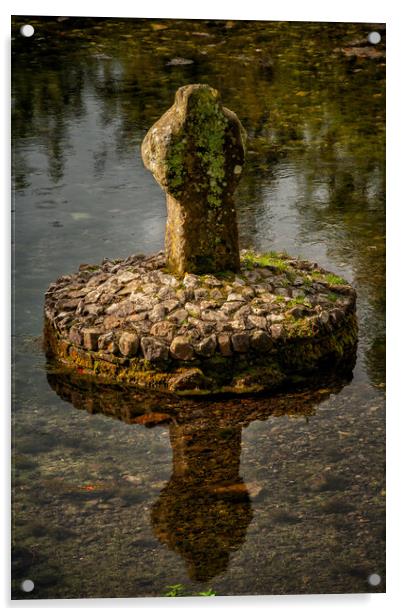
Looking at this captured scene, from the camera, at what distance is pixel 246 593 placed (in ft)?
23.4

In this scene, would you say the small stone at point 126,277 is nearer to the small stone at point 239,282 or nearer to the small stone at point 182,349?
the small stone at point 239,282

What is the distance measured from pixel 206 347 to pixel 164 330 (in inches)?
12.3

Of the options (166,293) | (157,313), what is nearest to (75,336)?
(157,313)

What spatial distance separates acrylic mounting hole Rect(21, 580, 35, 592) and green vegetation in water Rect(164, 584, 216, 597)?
28.2 inches

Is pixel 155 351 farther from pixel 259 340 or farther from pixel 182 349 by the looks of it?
pixel 259 340

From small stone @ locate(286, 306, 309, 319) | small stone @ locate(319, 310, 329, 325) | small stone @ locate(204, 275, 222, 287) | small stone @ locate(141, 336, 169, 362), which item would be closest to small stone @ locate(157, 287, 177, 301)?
small stone @ locate(204, 275, 222, 287)

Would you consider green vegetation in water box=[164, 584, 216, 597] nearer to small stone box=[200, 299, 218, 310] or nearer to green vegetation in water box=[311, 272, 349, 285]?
small stone box=[200, 299, 218, 310]

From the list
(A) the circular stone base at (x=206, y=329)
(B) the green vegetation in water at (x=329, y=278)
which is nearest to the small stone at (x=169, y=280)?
(A) the circular stone base at (x=206, y=329)

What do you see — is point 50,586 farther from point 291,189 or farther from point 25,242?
point 291,189

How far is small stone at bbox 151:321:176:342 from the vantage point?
346 inches

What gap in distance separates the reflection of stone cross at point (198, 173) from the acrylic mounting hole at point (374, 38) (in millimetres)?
1023

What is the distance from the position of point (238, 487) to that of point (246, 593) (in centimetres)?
81

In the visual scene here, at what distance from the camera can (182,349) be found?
8703 millimetres

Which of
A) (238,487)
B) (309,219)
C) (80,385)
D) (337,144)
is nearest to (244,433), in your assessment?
(238,487)
